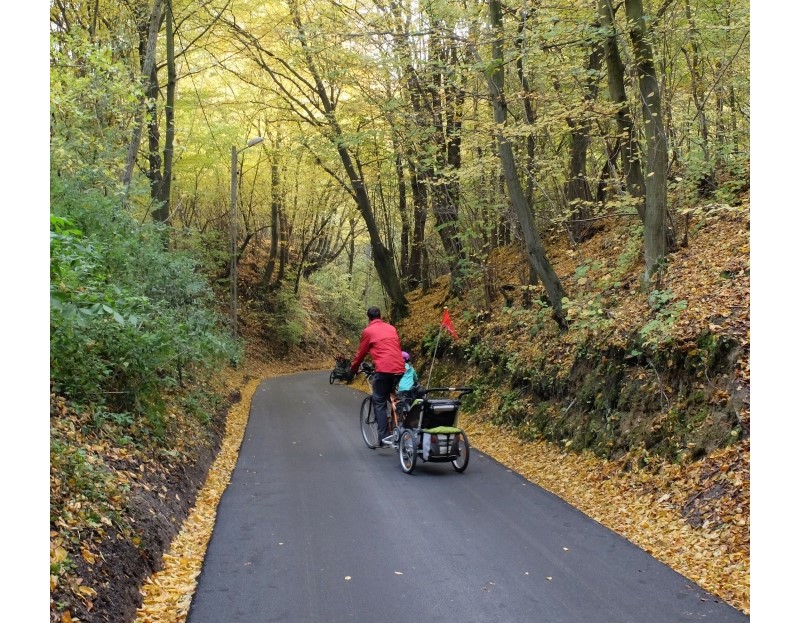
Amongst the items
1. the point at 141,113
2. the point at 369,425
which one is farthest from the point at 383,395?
the point at 141,113

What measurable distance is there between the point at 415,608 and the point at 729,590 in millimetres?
2394

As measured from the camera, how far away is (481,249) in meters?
16.8

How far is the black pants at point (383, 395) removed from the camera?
10344 millimetres

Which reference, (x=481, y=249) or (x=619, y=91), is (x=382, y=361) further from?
(x=481, y=249)

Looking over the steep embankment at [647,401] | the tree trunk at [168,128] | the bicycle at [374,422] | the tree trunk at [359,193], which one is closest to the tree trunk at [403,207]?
the tree trunk at [359,193]

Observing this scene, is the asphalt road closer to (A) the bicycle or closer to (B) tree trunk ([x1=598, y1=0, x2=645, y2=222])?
(A) the bicycle

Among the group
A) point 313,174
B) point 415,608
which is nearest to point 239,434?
point 415,608

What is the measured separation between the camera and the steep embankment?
6.16 meters

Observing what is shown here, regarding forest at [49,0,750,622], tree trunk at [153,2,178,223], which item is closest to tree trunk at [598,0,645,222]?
forest at [49,0,750,622]

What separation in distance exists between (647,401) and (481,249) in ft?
29.2

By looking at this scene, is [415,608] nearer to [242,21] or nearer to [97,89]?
[97,89]

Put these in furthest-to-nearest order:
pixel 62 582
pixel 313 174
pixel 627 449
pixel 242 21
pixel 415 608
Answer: pixel 313 174 < pixel 242 21 < pixel 627 449 < pixel 415 608 < pixel 62 582

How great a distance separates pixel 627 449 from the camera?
27.1 feet

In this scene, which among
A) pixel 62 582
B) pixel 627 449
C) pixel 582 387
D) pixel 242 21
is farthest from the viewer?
pixel 242 21
